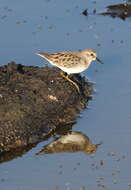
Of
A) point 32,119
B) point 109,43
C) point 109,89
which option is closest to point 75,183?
point 32,119

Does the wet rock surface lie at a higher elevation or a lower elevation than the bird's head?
lower

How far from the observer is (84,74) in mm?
16125

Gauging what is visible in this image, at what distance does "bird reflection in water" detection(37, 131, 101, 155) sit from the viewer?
13.1 m

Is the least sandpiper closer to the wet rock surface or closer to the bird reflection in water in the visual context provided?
the wet rock surface

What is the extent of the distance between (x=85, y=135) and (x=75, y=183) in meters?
1.80

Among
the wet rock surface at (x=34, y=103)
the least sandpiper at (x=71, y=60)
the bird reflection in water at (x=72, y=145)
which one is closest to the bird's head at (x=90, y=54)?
the least sandpiper at (x=71, y=60)

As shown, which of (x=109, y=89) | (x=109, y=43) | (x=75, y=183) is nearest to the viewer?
(x=75, y=183)

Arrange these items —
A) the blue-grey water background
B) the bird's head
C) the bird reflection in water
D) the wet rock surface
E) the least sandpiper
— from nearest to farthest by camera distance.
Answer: the blue-grey water background, the bird reflection in water, the wet rock surface, the least sandpiper, the bird's head

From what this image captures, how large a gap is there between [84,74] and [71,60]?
1067 mm

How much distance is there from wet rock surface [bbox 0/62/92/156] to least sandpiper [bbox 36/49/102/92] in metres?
0.23

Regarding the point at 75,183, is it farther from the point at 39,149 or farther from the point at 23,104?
the point at 23,104

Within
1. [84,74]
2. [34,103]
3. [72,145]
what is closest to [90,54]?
[84,74]

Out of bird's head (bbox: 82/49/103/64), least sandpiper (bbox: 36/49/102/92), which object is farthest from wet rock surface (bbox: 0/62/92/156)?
bird's head (bbox: 82/49/103/64)

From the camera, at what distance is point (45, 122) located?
45.6ft
